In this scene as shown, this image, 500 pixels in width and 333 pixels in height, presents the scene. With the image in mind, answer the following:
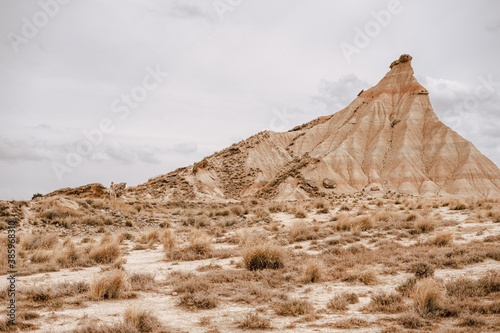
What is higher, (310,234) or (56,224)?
(56,224)

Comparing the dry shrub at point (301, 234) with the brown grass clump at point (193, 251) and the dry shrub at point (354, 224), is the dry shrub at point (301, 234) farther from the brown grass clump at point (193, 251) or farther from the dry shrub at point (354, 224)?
the brown grass clump at point (193, 251)

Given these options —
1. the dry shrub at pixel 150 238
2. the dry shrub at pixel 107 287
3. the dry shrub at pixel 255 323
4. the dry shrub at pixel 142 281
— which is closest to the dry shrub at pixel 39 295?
the dry shrub at pixel 107 287

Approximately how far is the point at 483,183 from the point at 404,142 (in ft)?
44.7

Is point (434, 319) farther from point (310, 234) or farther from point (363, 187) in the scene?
point (363, 187)

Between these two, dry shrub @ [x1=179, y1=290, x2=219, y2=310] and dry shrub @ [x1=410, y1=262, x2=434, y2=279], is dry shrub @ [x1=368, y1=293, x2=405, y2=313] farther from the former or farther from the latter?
dry shrub @ [x1=179, y1=290, x2=219, y2=310]

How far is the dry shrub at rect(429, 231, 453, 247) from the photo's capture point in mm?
11266

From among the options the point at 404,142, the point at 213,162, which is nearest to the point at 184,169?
the point at 213,162

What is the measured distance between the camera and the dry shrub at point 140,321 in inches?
227

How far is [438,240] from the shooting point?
1134cm

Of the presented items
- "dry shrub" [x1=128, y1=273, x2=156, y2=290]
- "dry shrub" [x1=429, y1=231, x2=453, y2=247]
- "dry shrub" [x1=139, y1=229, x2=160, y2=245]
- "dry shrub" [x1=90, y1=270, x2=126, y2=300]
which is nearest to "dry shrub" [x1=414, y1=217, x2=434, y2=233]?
"dry shrub" [x1=429, y1=231, x2=453, y2=247]

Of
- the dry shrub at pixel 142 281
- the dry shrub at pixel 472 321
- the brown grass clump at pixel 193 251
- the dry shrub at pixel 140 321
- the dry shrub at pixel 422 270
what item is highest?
the brown grass clump at pixel 193 251

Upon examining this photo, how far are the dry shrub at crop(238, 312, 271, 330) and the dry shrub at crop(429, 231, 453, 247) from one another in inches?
303

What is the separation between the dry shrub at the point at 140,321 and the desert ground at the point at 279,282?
0.02m

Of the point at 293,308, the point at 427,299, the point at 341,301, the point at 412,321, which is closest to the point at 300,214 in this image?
the point at 341,301
